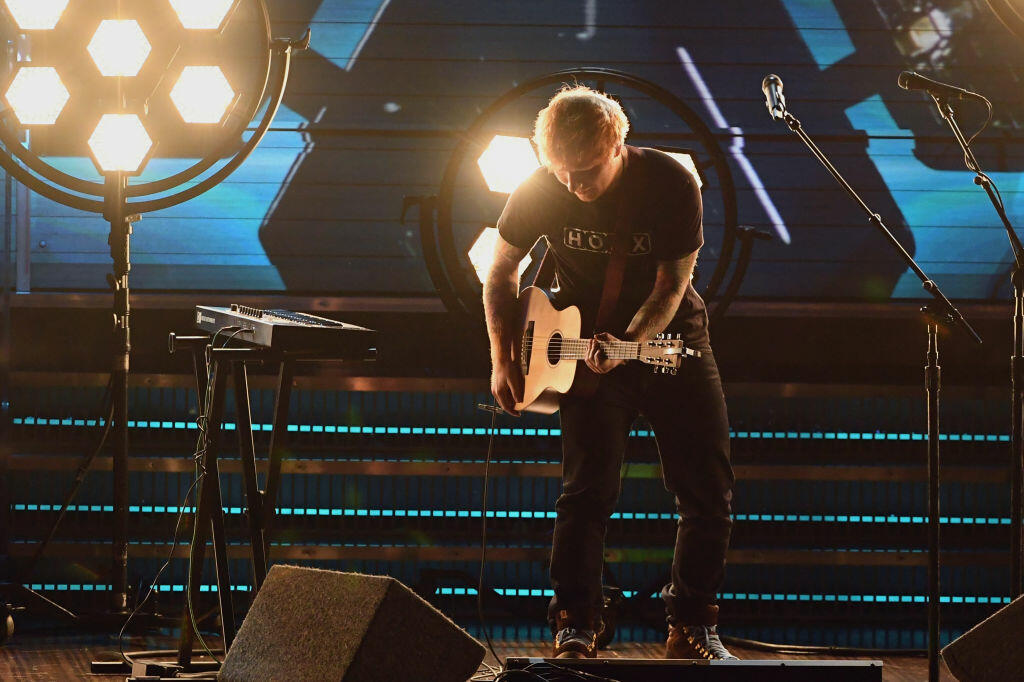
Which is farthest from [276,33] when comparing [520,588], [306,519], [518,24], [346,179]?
[520,588]

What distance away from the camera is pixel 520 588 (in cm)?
434

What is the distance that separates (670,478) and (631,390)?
275mm

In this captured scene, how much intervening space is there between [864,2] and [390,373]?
9.78 feet

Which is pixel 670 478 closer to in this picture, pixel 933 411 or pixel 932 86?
pixel 933 411

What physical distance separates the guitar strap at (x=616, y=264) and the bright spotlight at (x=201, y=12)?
1713mm

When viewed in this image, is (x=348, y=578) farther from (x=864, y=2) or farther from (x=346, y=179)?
(x=864, y=2)

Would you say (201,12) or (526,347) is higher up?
(201,12)

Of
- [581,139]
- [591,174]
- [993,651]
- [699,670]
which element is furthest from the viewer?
[591,174]

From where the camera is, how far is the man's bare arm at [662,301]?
301 cm

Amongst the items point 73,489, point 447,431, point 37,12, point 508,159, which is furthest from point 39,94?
point 447,431

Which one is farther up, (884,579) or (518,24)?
(518,24)

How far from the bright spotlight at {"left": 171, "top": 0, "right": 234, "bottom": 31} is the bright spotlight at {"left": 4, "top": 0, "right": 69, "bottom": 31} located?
41cm

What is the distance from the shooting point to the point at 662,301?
3.02 meters

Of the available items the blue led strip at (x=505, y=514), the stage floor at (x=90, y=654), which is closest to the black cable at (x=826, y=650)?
the stage floor at (x=90, y=654)
